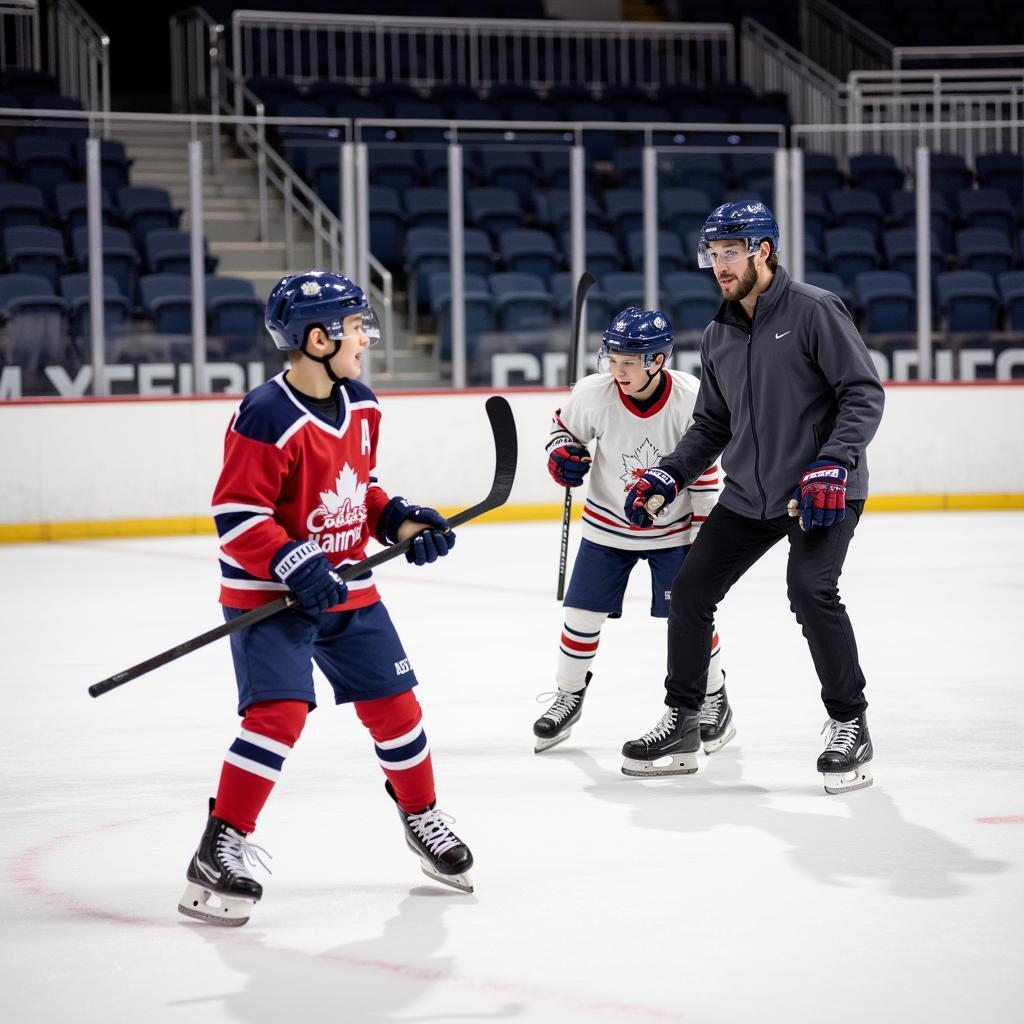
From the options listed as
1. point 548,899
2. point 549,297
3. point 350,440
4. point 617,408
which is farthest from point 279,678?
point 549,297

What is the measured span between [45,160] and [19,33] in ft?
10.7

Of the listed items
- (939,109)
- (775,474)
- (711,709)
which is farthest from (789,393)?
(939,109)

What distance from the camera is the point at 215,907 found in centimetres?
279

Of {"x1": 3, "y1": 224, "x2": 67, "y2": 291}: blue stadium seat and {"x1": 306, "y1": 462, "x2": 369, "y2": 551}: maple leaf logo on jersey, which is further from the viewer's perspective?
{"x1": 3, "y1": 224, "x2": 67, "y2": 291}: blue stadium seat

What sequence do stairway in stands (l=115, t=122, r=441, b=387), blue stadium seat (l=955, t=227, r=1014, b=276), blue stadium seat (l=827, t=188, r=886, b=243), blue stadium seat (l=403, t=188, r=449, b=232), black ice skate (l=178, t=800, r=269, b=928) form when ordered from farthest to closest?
blue stadium seat (l=827, t=188, r=886, b=243) < blue stadium seat (l=955, t=227, r=1014, b=276) < blue stadium seat (l=403, t=188, r=449, b=232) < stairway in stands (l=115, t=122, r=441, b=387) < black ice skate (l=178, t=800, r=269, b=928)

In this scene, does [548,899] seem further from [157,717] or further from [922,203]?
[922,203]

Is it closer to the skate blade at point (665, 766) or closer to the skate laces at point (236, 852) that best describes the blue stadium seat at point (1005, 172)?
the skate blade at point (665, 766)

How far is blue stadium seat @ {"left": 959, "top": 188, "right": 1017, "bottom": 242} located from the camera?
1135 cm

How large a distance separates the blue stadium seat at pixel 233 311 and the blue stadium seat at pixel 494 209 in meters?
1.57

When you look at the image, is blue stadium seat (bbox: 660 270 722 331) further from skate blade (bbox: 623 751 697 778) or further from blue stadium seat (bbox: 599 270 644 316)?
skate blade (bbox: 623 751 697 778)

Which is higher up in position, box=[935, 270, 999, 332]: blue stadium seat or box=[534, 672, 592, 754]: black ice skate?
box=[935, 270, 999, 332]: blue stadium seat

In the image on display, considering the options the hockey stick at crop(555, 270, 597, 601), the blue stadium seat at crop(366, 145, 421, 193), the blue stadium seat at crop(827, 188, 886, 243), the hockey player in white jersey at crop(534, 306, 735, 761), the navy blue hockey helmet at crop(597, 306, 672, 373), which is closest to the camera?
the navy blue hockey helmet at crop(597, 306, 672, 373)

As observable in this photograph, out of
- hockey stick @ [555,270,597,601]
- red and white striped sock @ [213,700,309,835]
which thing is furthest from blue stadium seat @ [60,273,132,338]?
red and white striped sock @ [213,700,309,835]

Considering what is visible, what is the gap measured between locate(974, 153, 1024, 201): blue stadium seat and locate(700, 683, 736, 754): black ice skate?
8.13m
